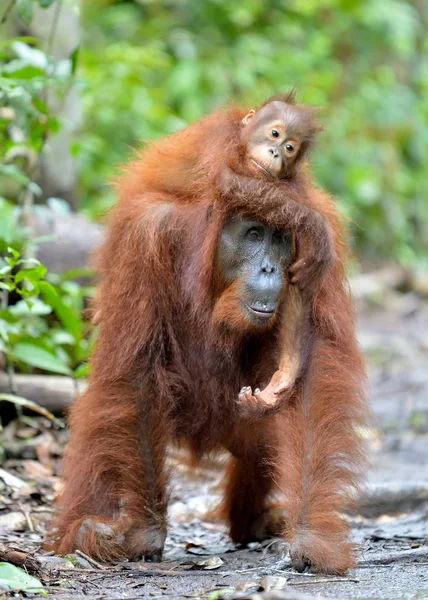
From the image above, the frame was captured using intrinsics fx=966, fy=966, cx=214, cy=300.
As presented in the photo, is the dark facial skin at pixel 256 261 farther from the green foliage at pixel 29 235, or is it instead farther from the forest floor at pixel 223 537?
the forest floor at pixel 223 537

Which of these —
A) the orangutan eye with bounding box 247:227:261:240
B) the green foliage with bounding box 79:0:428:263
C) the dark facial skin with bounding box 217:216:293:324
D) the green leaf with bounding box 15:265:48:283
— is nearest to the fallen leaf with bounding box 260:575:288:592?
the dark facial skin with bounding box 217:216:293:324

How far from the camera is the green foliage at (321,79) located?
10047 mm

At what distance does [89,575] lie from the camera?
2.95 meters

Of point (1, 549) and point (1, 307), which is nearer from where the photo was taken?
point (1, 549)

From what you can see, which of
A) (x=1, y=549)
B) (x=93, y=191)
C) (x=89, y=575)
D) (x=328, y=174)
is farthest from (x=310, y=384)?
(x=328, y=174)

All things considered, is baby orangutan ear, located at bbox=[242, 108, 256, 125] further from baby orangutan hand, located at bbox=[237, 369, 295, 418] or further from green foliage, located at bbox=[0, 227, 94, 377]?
green foliage, located at bbox=[0, 227, 94, 377]

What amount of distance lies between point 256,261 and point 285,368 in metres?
0.38

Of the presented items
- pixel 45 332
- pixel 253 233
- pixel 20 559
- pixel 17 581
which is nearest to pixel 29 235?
pixel 45 332

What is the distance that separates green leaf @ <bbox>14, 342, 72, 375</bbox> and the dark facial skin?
135cm

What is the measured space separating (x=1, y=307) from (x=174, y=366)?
1365mm

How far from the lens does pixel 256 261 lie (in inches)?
127

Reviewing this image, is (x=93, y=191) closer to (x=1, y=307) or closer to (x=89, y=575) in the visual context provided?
(x=1, y=307)

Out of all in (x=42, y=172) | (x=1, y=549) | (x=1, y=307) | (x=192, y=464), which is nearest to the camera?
(x=1, y=549)

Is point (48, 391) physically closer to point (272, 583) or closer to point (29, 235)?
point (29, 235)
